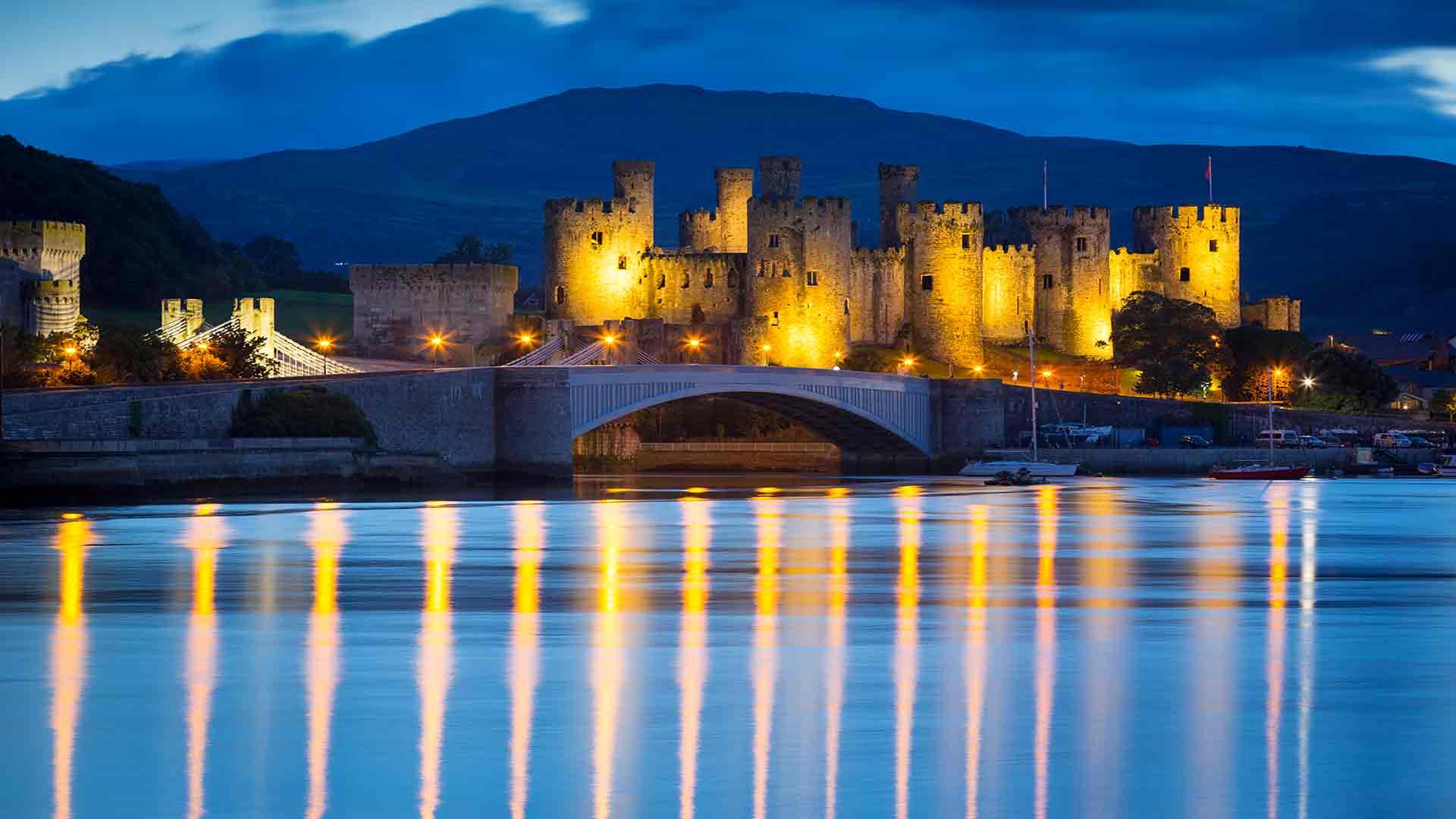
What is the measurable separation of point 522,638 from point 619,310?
171ft

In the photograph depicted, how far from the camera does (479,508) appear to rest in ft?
144

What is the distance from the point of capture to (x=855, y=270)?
74812 millimetres

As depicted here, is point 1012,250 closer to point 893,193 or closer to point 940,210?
point 940,210

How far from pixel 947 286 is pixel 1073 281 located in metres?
5.41

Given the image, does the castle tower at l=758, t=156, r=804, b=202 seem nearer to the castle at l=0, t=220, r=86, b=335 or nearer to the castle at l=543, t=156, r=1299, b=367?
the castle at l=543, t=156, r=1299, b=367

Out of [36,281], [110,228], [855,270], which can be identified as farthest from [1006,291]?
[36,281]

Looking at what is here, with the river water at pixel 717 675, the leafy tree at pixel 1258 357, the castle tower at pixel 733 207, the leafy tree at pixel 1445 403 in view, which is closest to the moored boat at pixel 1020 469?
the leafy tree at pixel 1258 357

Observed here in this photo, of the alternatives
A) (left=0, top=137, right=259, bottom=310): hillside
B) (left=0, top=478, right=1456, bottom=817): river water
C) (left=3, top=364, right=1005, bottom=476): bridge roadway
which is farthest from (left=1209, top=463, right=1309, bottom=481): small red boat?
(left=0, top=137, right=259, bottom=310): hillside

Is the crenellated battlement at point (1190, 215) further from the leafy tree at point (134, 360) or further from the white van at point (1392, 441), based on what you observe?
the leafy tree at point (134, 360)

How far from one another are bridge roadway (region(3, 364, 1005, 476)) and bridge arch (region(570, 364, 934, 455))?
36 millimetres

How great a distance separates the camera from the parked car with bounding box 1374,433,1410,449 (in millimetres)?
69188

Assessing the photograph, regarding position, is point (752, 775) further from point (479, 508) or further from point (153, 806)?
point (479, 508)

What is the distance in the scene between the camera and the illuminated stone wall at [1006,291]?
7688 centimetres

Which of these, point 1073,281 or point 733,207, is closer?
point 1073,281
